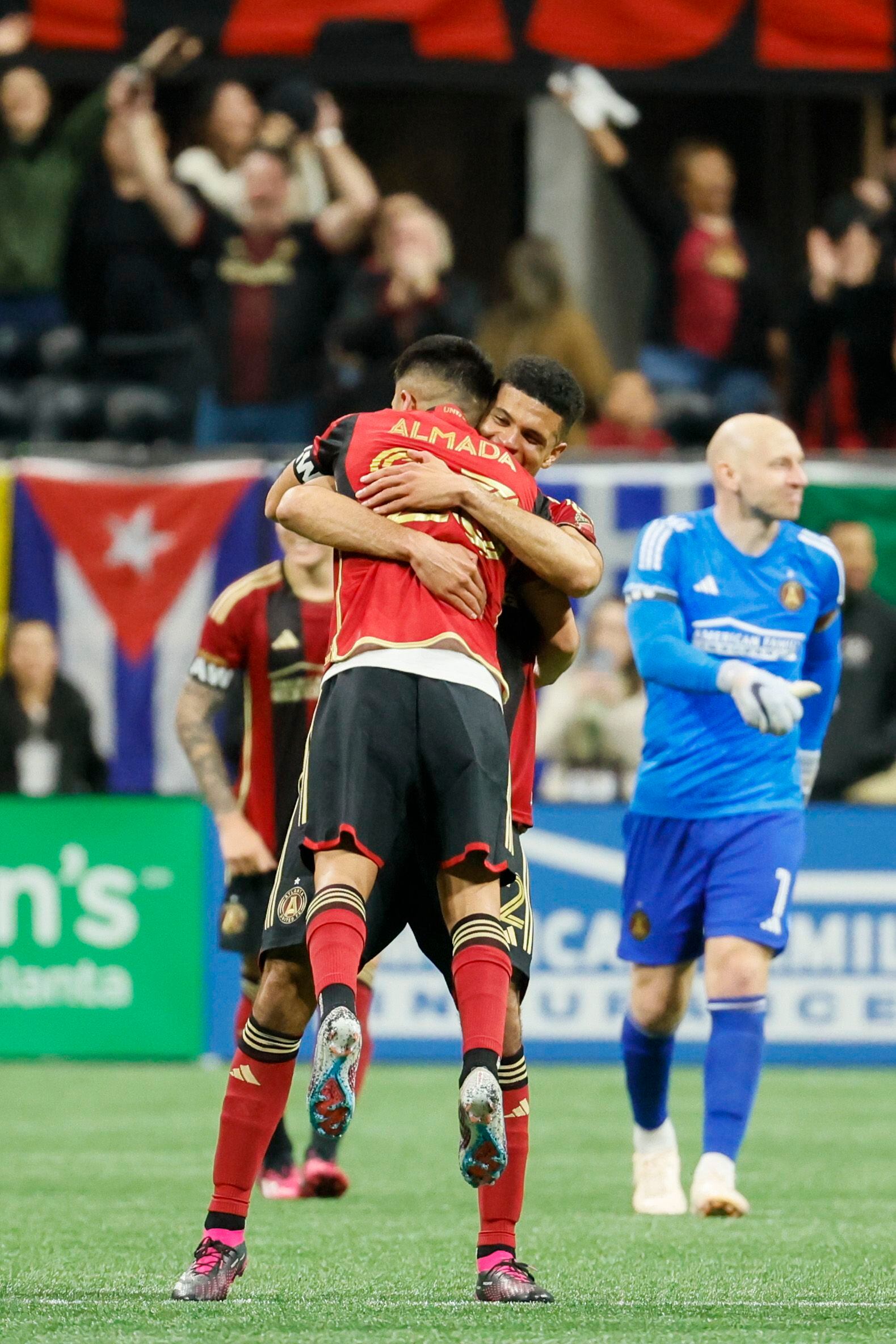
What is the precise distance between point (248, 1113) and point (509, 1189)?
593 mm

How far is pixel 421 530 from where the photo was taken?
5047mm

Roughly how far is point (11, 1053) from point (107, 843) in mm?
1166

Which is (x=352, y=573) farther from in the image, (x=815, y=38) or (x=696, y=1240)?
(x=815, y=38)

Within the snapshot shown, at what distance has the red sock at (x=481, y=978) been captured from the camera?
187 inches

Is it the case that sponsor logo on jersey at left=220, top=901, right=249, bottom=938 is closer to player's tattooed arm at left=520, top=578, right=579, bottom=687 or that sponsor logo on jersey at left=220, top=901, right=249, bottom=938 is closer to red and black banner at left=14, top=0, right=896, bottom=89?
player's tattooed arm at left=520, top=578, right=579, bottom=687

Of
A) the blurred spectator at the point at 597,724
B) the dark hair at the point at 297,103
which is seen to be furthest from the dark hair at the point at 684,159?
the blurred spectator at the point at 597,724

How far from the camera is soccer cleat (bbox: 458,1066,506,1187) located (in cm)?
444

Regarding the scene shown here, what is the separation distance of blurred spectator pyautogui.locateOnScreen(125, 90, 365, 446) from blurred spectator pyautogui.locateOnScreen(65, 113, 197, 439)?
0.14m

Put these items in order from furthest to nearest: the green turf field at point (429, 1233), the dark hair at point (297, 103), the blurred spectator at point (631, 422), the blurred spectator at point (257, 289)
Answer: the dark hair at point (297, 103)
the blurred spectator at point (257, 289)
the blurred spectator at point (631, 422)
the green turf field at point (429, 1233)

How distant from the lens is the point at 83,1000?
1197 cm

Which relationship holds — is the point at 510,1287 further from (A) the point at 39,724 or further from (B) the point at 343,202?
(B) the point at 343,202

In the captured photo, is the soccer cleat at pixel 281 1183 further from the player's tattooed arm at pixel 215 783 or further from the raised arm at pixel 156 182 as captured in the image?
the raised arm at pixel 156 182

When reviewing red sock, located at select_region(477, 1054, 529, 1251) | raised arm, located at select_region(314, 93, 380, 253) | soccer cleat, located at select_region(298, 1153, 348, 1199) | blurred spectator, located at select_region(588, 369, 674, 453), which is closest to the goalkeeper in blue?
soccer cleat, located at select_region(298, 1153, 348, 1199)

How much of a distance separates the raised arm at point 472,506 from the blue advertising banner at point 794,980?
6.90 m
